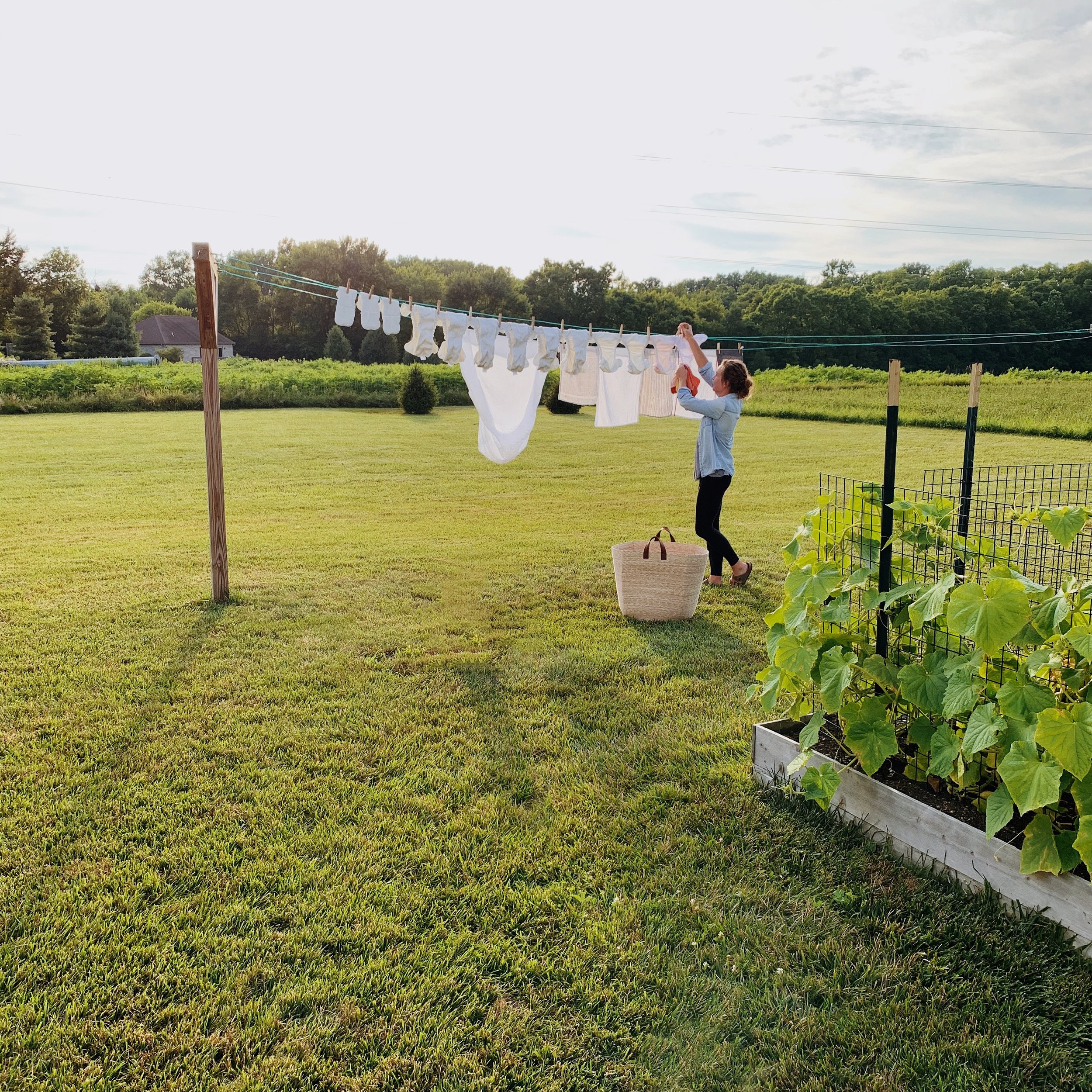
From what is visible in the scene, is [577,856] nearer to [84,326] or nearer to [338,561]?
[338,561]

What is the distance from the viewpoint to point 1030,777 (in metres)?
2.17

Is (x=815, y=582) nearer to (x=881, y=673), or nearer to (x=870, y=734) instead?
(x=881, y=673)

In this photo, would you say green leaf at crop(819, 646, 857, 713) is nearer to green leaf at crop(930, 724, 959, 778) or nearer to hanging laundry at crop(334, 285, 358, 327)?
green leaf at crop(930, 724, 959, 778)

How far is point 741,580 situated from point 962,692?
3.94 m

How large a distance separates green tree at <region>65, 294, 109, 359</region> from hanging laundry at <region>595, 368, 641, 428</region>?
4241 centimetres

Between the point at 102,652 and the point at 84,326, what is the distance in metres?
44.2

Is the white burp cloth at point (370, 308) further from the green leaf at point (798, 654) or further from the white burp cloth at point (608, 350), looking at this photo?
the green leaf at point (798, 654)

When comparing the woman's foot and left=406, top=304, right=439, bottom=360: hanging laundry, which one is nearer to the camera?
left=406, top=304, right=439, bottom=360: hanging laundry

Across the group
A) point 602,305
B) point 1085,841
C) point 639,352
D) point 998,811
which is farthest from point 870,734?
point 602,305

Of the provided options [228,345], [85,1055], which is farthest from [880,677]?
[228,345]

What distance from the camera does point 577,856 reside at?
280 cm

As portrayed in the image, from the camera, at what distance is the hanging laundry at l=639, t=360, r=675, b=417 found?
275 inches

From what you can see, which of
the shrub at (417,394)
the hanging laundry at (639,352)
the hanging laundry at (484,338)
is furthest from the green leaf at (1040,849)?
the shrub at (417,394)

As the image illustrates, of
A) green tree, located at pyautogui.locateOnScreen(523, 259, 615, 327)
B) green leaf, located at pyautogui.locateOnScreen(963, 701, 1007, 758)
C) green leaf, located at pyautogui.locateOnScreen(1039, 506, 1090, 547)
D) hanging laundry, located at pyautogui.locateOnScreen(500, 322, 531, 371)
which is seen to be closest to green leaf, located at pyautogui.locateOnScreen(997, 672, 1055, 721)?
green leaf, located at pyautogui.locateOnScreen(963, 701, 1007, 758)
